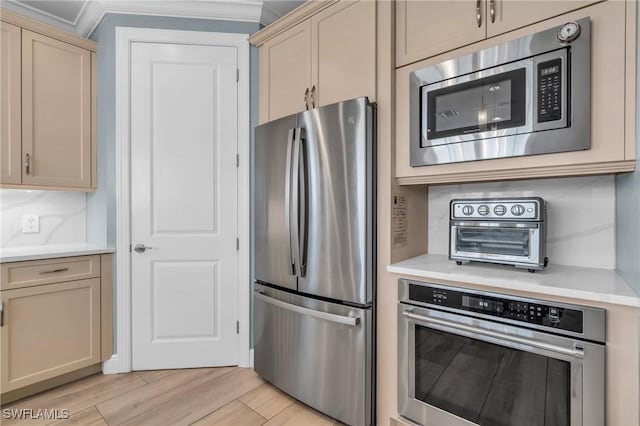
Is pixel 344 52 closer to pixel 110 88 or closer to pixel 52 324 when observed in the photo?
pixel 110 88

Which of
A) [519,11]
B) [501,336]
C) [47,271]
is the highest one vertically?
[519,11]

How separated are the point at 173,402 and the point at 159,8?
8.58ft

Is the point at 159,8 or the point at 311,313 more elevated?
the point at 159,8

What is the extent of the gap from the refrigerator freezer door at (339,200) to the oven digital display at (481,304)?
0.46 m

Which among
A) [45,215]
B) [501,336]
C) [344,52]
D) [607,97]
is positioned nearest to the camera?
[607,97]

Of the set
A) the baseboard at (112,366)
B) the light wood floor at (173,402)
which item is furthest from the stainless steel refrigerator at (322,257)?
the baseboard at (112,366)

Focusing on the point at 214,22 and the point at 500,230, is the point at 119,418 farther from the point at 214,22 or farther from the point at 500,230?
the point at 214,22

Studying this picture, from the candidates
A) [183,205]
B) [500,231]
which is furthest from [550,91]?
[183,205]

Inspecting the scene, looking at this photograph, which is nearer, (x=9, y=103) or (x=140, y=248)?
(x=9, y=103)

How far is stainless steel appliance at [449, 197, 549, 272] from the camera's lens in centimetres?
132

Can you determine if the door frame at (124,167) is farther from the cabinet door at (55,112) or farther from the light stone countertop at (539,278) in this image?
the light stone countertop at (539,278)

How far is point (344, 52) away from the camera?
5.85ft

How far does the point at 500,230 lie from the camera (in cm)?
142

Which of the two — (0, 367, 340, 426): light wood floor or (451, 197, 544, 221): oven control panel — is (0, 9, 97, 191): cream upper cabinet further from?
(451, 197, 544, 221): oven control panel
